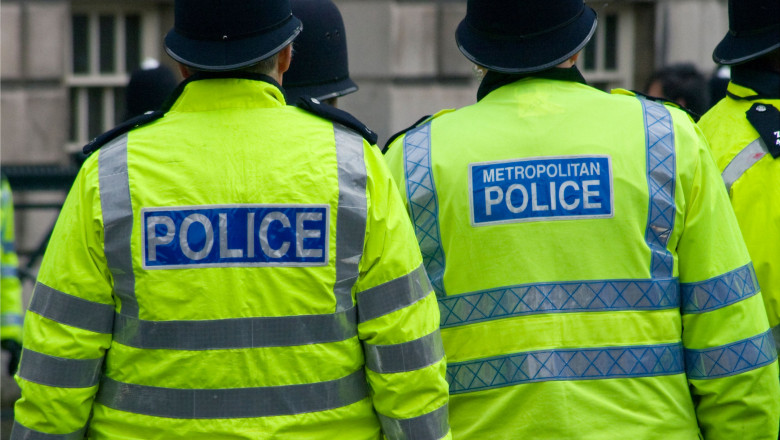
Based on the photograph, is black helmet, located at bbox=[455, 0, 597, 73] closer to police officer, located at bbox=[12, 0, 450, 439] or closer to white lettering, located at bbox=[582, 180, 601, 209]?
white lettering, located at bbox=[582, 180, 601, 209]

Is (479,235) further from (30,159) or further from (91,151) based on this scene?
(30,159)

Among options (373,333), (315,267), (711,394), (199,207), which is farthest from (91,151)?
(711,394)

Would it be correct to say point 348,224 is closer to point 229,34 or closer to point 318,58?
point 229,34

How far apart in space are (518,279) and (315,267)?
0.56m

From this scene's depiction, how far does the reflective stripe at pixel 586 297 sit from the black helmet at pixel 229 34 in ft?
2.80

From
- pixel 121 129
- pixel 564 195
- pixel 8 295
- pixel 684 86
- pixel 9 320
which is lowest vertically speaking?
pixel 9 320

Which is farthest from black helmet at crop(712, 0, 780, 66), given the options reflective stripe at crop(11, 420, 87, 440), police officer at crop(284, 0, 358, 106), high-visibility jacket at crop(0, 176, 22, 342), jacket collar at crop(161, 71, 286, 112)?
high-visibility jacket at crop(0, 176, 22, 342)

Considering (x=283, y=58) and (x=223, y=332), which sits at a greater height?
(x=283, y=58)

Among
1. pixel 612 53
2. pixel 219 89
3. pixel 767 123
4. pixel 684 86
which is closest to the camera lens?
pixel 219 89

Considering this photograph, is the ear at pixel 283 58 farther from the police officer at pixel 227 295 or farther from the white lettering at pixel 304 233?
the white lettering at pixel 304 233

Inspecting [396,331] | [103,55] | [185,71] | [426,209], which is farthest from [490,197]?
[103,55]

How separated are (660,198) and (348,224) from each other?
80 centimetres

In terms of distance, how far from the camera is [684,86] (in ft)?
23.7

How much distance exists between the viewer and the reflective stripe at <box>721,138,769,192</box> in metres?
3.23
